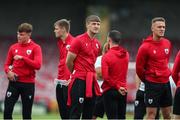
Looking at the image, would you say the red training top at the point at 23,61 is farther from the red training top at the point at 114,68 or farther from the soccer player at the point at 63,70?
the red training top at the point at 114,68

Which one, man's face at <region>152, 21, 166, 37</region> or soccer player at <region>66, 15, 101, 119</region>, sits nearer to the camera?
soccer player at <region>66, 15, 101, 119</region>

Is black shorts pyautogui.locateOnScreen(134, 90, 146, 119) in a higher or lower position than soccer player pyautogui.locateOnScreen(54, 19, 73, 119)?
lower

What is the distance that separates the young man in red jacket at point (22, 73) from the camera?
1555cm

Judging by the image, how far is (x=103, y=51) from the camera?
1596cm

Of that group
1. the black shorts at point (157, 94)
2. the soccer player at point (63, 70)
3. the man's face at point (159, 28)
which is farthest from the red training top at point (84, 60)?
the soccer player at point (63, 70)

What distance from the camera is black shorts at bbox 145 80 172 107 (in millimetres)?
14727

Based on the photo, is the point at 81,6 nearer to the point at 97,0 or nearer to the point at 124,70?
the point at 97,0

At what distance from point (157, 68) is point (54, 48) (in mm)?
15815

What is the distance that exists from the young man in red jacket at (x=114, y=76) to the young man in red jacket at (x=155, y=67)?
358 millimetres

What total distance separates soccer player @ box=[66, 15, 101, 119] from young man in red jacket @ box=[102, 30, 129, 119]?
333 mm

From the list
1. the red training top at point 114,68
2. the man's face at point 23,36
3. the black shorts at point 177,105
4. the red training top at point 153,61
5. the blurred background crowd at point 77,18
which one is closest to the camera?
the black shorts at point 177,105

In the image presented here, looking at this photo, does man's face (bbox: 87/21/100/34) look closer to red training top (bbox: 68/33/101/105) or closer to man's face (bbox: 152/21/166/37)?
red training top (bbox: 68/33/101/105)

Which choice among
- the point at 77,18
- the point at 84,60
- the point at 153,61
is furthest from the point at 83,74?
the point at 77,18

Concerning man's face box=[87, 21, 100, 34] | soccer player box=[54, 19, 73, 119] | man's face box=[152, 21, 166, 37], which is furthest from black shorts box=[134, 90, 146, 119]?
man's face box=[87, 21, 100, 34]
